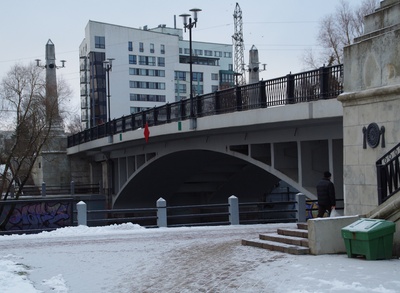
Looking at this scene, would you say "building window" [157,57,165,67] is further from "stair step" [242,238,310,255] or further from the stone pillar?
the stone pillar

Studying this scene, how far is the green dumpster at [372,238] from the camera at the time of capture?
454 inches

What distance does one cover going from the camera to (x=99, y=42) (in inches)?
4104

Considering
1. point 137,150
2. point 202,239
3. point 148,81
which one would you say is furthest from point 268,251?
point 148,81

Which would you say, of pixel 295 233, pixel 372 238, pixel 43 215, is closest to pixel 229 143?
pixel 43 215

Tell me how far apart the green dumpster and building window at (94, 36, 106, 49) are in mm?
95460

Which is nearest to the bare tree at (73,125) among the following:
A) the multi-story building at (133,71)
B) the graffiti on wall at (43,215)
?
the multi-story building at (133,71)

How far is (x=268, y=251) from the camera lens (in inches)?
550

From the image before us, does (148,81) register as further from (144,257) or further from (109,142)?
(144,257)

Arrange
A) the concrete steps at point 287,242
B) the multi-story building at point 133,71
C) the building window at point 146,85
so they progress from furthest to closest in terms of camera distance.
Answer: the building window at point 146,85, the multi-story building at point 133,71, the concrete steps at point 287,242

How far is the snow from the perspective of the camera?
10.1 meters

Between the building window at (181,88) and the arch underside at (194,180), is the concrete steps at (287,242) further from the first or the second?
the building window at (181,88)

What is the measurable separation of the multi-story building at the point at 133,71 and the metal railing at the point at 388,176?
85838 millimetres

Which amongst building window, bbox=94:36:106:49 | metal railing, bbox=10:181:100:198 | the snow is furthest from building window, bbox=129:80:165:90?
the snow

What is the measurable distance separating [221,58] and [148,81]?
2840cm
